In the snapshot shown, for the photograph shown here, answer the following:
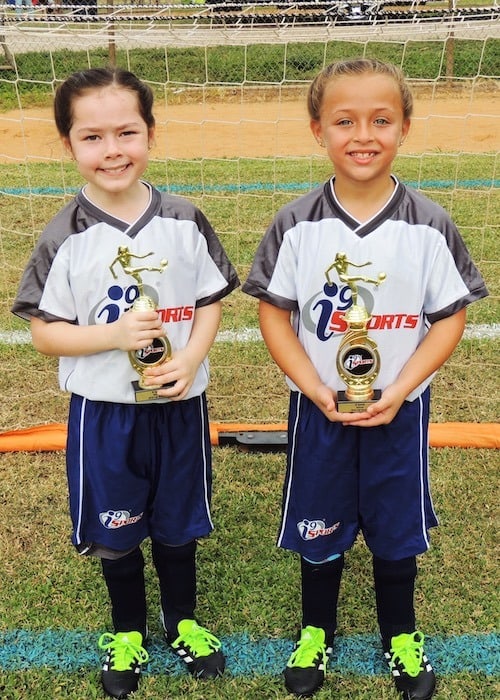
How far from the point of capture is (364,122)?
156 centimetres

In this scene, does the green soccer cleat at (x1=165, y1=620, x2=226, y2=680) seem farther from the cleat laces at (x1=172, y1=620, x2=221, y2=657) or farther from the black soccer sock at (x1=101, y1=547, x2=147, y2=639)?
the black soccer sock at (x1=101, y1=547, x2=147, y2=639)

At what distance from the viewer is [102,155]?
161 cm

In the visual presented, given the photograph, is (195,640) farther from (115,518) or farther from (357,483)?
(357,483)

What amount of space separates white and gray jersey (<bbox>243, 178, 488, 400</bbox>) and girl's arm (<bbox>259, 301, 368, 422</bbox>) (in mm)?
28

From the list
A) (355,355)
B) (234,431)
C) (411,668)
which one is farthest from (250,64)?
(411,668)

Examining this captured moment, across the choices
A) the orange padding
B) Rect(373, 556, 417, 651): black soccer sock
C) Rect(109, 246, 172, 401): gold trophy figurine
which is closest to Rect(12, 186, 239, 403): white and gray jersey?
Rect(109, 246, 172, 401): gold trophy figurine

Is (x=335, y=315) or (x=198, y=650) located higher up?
(x=335, y=315)

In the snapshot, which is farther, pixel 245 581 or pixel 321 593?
pixel 245 581

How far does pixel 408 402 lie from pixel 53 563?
1316 millimetres

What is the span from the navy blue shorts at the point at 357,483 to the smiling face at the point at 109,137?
67 centimetres

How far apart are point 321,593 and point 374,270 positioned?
2.90ft

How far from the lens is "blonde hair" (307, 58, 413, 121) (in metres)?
1.58

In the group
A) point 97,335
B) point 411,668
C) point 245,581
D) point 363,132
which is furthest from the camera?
point 245,581

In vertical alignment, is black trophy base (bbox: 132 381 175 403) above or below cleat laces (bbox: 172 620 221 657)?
above
